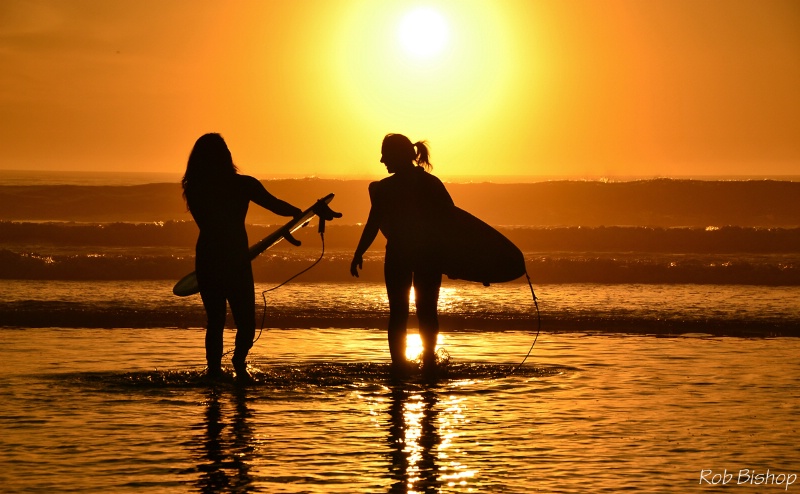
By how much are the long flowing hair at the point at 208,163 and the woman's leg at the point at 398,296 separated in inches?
57.2

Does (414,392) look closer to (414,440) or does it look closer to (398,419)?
(398,419)

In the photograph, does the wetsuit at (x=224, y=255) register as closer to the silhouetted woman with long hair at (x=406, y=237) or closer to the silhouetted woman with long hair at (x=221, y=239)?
the silhouetted woman with long hair at (x=221, y=239)

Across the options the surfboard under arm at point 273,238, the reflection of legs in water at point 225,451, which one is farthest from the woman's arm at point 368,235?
the reflection of legs in water at point 225,451

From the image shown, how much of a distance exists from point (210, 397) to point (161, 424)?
1059 millimetres

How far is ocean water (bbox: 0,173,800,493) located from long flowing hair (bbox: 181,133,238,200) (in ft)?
4.92

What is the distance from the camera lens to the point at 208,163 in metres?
8.91

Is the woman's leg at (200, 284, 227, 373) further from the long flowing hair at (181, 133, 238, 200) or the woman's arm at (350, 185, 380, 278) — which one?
the woman's arm at (350, 185, 380, 278)

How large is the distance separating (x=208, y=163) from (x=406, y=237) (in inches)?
63.9

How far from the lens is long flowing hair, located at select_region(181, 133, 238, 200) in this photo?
29.2ft

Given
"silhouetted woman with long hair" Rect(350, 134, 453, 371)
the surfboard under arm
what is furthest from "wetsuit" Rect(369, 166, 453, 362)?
the surfboard under arm

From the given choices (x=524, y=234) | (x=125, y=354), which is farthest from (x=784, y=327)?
(x=524, y=234)

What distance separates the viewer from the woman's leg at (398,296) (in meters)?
9.36

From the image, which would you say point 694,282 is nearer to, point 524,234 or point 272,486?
point 524,234

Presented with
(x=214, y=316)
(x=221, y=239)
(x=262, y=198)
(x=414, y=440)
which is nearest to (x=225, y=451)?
(x=414, y=440)
